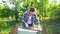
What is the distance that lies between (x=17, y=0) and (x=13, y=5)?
0.35 metres

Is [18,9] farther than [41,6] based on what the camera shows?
Yes

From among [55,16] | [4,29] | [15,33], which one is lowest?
[4,29]

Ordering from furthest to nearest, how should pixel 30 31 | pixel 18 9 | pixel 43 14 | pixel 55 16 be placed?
pixel 18 9 → pixel 43 14 → pixel 55 16 → pixel 30 31

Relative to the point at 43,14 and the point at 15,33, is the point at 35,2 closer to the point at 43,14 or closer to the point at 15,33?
the point at 43,14

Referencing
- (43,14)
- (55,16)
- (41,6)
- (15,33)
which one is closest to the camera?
(15,33)

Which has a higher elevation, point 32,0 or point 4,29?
point 32,0

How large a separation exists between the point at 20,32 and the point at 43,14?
4.78 metres

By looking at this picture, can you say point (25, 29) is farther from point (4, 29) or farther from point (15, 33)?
point (4, 29)

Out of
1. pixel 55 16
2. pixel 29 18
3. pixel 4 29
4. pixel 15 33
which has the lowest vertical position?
pixel 4 29

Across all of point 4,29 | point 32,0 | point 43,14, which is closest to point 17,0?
point 32,0

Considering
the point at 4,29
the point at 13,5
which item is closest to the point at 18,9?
the point at 13,5

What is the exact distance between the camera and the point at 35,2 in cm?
811

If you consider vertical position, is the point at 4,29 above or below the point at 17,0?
below

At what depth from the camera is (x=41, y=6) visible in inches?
313
